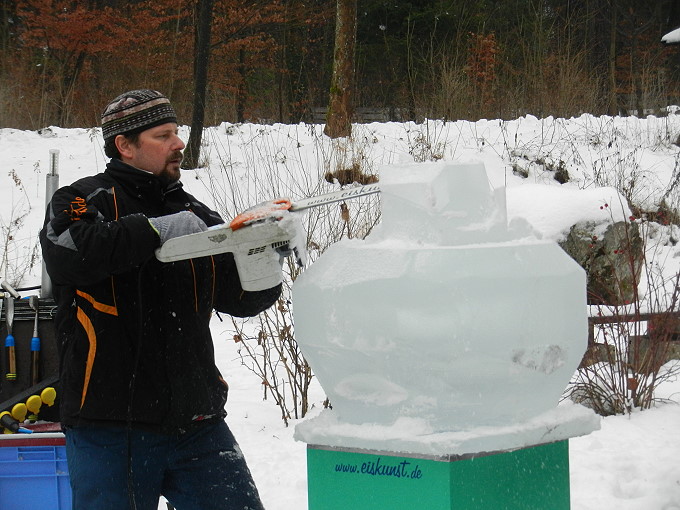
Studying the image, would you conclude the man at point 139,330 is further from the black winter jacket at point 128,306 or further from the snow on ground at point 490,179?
the snow on ground at point 490,179

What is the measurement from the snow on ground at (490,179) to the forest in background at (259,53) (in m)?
2.01

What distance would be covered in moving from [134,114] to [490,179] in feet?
3.29

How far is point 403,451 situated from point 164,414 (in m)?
0.82

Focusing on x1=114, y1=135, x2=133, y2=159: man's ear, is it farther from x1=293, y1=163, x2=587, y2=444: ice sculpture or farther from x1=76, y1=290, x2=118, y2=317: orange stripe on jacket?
x1=293, y1=163, x2=587, y2=444: ice sculpture

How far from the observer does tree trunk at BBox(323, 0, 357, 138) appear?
10.4 metres

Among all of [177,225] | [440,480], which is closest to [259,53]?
[177,225]

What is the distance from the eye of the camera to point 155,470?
2.13 m

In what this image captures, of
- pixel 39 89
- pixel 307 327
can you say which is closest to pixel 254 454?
pixel 307 327

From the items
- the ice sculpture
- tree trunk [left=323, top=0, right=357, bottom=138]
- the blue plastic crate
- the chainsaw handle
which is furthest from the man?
tree trunk [left=323, top=0, right=357, bottom=138]

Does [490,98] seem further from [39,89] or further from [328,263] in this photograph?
[328,263]

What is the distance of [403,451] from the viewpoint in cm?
153

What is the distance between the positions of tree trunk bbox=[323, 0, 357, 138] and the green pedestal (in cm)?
884

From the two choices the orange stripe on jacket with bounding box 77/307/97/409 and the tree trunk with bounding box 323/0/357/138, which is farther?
the tree trunk with bounding box 323/0/357/138

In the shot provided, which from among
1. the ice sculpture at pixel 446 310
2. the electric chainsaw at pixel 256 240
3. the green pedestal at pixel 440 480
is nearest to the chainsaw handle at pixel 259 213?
the electric chainsaw at pixel 256 240
